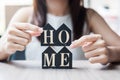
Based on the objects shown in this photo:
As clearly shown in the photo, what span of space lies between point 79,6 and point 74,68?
25.2 inches

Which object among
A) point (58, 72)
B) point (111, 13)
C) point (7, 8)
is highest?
point (7, 8)

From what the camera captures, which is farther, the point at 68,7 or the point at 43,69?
the point at 68,7

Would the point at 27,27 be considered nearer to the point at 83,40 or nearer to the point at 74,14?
the point at 83,40

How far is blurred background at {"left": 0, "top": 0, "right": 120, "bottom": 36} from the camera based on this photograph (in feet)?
8.20

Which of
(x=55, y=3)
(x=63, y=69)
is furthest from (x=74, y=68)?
(x=55, y=3)

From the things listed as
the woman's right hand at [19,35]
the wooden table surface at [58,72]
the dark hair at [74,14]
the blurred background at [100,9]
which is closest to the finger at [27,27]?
the woman's right hand at [19,35]

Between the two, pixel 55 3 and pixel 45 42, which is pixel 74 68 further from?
pixel 55 3

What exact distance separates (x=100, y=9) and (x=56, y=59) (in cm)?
200

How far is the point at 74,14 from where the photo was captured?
139 cm

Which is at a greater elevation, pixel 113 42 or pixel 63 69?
pixel 113 42

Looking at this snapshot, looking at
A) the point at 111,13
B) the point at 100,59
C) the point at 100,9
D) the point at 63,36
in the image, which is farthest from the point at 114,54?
the point at 100,9

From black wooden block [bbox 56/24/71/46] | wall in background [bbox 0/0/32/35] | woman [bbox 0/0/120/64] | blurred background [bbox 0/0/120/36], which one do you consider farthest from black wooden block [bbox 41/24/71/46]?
wall in background [bbox 0/0/32/35]

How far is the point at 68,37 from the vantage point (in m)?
0.80

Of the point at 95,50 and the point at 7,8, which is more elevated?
the point at 7,8
